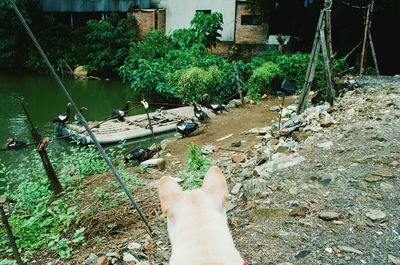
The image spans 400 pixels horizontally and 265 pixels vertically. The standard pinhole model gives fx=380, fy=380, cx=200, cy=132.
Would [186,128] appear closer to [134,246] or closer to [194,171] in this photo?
[194,171]

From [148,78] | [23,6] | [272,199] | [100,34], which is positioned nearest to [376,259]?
[272,199]

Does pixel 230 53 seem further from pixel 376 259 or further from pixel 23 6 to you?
pixel 376 259

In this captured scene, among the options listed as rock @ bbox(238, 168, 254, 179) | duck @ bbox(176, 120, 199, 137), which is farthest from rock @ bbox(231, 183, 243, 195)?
duck @ bbox(176, 120, 199, 137)

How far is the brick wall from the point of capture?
18016mm

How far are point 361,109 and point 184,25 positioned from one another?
48.9ft

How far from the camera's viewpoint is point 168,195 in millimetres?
1722

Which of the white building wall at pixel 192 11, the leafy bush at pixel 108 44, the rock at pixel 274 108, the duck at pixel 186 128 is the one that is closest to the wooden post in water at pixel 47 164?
the duck at pixel 186 128

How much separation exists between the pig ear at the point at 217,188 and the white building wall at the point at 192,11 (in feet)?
58.4

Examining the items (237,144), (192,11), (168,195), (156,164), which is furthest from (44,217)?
(192,11)

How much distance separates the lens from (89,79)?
67.7 ft

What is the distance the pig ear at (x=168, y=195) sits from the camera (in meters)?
1.69

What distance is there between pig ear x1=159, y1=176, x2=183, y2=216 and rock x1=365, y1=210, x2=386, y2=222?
2.43 meters

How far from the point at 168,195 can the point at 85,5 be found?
23.9 metres

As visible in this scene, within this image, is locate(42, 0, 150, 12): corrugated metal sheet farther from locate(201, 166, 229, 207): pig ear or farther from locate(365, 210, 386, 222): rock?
locate(201, 166, 229, 207): pig ear
